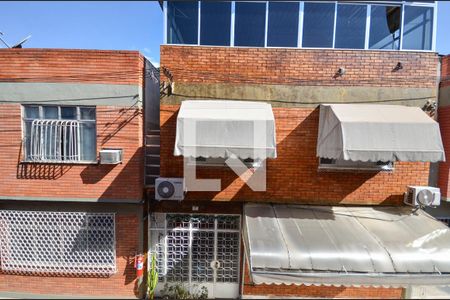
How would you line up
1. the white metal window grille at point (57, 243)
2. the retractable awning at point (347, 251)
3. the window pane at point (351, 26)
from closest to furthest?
1. the retractable awning at point (347, 251)
2. the window pane at point (351, 26)
3. the white metal window grille at point (57, 243)

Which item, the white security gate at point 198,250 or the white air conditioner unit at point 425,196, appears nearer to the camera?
the white air conditioner unit at point 425,196

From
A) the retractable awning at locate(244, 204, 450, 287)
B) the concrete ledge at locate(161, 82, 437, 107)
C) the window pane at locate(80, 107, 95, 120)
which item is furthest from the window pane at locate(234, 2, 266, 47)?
the retractable awning at locate(244, 204, 450, 287)

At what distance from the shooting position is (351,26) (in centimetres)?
635

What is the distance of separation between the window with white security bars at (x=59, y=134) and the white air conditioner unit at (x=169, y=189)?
1.91 metres

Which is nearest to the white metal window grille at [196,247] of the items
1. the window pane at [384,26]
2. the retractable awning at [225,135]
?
the retractable awning at [225,135]

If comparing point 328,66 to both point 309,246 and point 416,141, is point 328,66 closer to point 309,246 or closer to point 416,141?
point 416,141

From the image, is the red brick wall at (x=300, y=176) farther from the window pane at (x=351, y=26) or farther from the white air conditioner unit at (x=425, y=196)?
the window pane at (x=351, y=26)

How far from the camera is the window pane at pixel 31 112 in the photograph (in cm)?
625

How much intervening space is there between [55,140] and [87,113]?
108cm

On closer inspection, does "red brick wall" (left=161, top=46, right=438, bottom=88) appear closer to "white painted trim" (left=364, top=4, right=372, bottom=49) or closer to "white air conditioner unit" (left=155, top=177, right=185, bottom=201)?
"white painted trim" (left=364, top=4, right=372, bottom=49)

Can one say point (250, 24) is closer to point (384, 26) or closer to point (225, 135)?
point (225, 135)

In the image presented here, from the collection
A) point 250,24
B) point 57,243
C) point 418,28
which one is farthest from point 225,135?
point 418,28

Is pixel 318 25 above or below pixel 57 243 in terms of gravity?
above

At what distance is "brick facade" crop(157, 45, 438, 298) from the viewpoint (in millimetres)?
6176
